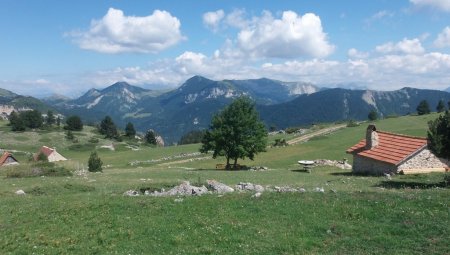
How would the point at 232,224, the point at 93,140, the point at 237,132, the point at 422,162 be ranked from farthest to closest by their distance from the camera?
the point at 93,140 → the point at 237,132 → the point at 422,162 → the point at 232,224

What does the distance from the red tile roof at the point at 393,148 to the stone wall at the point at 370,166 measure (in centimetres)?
57

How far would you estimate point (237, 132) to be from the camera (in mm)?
65688

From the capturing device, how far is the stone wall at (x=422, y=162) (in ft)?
150

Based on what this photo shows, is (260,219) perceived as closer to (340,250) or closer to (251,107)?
(340,250)

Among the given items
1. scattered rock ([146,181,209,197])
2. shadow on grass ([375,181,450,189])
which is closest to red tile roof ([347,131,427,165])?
shadow on grass ([375,181,450,189])

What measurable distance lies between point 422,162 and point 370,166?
593 cm

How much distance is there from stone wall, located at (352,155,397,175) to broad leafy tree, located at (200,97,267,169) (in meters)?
17.1

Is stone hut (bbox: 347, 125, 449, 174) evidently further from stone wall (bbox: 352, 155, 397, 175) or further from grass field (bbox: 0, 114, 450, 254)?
grass field (bbox: 0, 114, 450, 254)

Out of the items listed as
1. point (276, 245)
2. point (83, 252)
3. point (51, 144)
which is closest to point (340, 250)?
point (276, 245)

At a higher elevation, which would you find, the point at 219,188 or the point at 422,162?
the point at 422,162

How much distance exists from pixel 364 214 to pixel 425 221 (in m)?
2.72

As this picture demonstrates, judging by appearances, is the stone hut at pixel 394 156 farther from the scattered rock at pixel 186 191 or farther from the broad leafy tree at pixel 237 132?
the scattered rock at pixel 186 191

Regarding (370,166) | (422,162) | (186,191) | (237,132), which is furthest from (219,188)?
(237,132)

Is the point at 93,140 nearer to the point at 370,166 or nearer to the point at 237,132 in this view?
the point at 237,132
